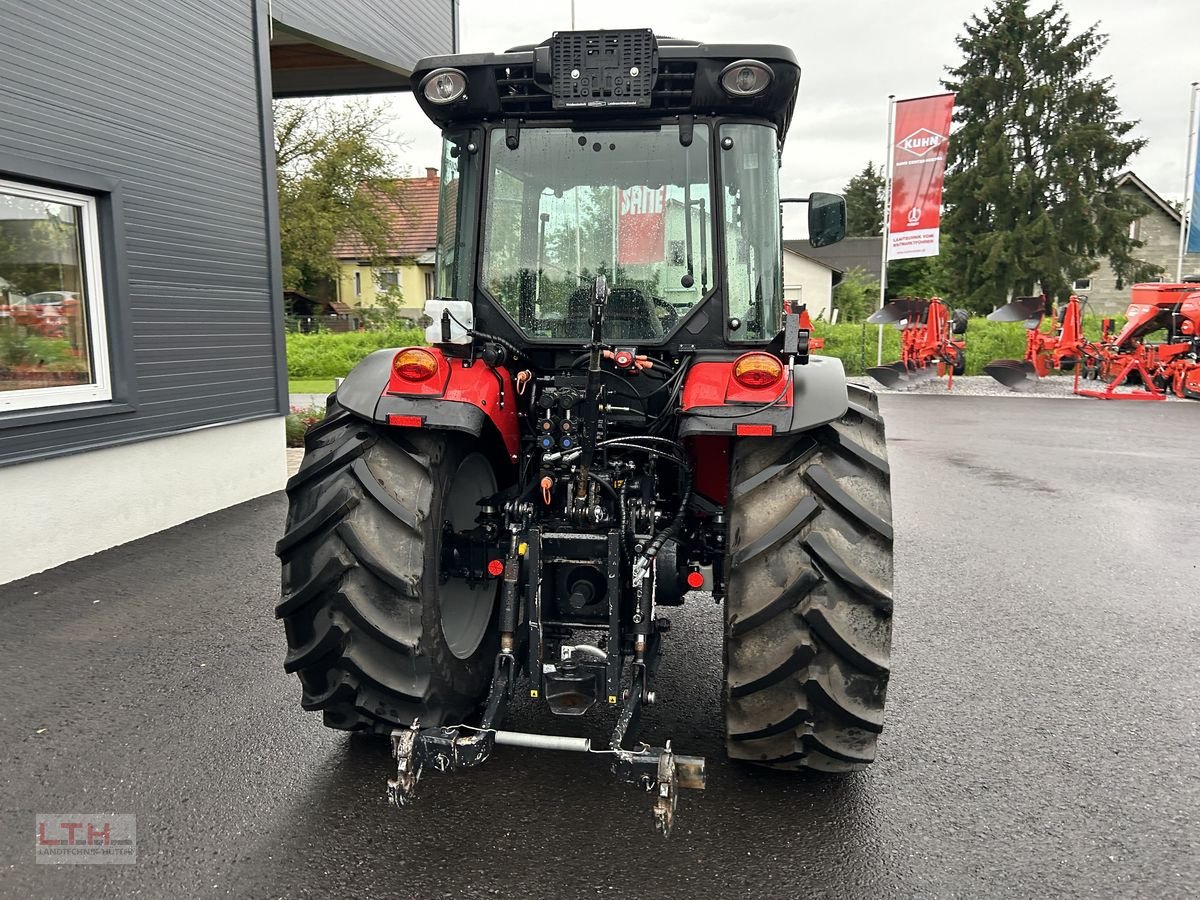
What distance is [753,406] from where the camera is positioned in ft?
9.06

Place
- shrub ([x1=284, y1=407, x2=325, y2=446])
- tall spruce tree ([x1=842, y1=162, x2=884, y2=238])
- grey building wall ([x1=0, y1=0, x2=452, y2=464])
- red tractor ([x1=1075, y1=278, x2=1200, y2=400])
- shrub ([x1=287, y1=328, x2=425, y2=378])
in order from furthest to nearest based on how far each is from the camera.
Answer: tall spruce tree ([x1=842, y1=162, x2=884, y2=238])
shrub ([x1=287, y1=328, x2=425, y2=378])
red tractor ([x1=1075, y1=278, x2=1200, y2=400])
shrub ([x1=284, y1=407, x2=325, y2=446])
grey building wall ([x1=0, y1=0, x2=452, y2=464])

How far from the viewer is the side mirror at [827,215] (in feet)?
11.9

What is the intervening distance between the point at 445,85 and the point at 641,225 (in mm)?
829

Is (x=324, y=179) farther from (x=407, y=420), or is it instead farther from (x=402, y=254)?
(x=407, y=420)

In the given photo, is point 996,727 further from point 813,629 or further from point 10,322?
point 10,322

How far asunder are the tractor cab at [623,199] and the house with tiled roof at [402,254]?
20735 mm

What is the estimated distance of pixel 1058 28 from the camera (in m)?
32.5

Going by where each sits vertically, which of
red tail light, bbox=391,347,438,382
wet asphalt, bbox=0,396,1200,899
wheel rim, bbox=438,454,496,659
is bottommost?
wet asphalt, bbox=0,396,1200,899

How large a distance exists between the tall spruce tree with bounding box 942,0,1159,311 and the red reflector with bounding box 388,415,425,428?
3240cm

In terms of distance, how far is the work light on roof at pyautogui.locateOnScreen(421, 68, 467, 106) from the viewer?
10.2 feet

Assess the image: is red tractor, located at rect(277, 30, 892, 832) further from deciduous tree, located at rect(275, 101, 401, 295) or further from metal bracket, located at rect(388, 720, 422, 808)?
deciduous tree, located at rect(275, 101, 401, 295)

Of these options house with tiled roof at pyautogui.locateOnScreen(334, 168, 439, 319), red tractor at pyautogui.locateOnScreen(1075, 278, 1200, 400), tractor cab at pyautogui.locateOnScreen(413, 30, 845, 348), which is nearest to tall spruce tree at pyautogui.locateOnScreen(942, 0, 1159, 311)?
red tractor at pyautogui.locateOnScreen(1075, 278, 1200, 400)

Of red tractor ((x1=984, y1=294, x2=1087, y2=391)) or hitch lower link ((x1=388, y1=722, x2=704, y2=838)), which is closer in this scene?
hitch lower link ((x1=388, y1=722, x2=704, y2=838))

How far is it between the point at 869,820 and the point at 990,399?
16.1 m
